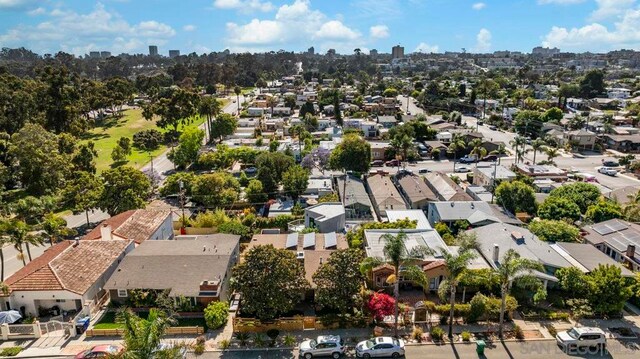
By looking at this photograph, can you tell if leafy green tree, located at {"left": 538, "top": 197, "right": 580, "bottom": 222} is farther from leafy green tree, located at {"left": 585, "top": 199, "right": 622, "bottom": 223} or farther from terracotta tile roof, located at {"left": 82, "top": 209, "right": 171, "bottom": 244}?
terracotta tile roof, located at {"left": 82, "top": 209, "right": 171, "bottom": 244}

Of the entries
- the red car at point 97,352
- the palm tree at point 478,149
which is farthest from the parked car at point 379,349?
the palm tree at point 478,149

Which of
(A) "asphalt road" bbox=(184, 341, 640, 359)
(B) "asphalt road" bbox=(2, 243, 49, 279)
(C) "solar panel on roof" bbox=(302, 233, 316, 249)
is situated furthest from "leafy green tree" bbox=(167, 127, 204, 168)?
(A) "asphalt road" bbox=(184, 341, 640, 359)

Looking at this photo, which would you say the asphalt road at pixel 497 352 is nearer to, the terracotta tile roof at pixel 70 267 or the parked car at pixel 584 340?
the parked car at pixel 584 340

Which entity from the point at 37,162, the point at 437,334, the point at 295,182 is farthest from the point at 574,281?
the point at 37,162

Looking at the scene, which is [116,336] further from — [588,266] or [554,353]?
[588,266]

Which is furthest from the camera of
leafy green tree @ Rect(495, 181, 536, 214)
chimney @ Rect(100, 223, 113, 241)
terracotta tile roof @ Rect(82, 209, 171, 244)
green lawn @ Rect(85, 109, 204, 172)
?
green lawn @ Rect(85, 109, 204, 172)
